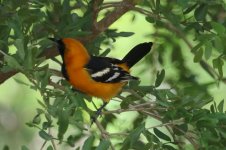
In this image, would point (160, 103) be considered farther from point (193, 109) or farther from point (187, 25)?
point (187, 25)

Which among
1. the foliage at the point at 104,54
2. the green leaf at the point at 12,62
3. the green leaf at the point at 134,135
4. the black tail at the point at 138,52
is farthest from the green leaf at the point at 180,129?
the black tail at the point at 138,52

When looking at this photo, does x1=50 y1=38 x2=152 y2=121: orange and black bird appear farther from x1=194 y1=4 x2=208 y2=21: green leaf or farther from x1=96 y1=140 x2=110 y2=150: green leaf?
x1=96 y1=140 x2=110 y2=150: green leaf

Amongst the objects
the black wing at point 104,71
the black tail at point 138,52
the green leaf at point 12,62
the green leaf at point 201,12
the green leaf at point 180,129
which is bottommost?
the black tail at point 138,52

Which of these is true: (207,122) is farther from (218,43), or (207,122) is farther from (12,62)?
(12,62)

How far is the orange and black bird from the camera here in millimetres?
3381

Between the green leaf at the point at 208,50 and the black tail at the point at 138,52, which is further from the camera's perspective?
the black tail at the point at 138,52

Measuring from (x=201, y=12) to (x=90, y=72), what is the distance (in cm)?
64

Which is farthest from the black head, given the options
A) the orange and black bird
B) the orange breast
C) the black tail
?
the black tail

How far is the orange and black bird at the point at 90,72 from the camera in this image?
3.38 m

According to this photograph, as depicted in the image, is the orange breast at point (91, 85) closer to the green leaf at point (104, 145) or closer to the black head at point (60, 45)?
the black head at point (60, 45)

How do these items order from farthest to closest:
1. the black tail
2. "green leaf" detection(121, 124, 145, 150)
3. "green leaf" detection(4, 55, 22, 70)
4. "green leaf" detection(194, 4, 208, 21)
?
1. the black tail
2. "green leaf" detection(194, 4, 208, 21)
3. "green leaf" detection(121, 124, 145, 150)
4. "green leaf" detection(4, 55, 22, 70)

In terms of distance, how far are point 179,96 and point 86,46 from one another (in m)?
0.81

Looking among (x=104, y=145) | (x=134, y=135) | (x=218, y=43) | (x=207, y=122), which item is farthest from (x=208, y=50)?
(x=104, y=145)

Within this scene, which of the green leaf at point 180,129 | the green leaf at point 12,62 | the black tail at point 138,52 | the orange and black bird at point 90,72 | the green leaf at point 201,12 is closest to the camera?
the green leaf at point 12,62
